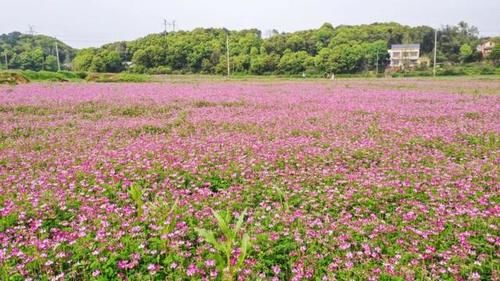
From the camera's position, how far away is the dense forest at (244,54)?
8819cm

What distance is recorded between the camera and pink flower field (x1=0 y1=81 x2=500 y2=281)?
10.8 feet

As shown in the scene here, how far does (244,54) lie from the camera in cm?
9444

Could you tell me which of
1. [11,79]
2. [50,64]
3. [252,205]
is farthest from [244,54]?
[252,205]

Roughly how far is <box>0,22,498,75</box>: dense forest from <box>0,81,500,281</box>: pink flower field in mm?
77987

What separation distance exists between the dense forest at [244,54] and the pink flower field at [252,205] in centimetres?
7799

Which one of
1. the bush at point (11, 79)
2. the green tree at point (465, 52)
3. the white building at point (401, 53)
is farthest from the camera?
the white building at point (401, 53)

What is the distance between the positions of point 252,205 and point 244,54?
92.6 metres

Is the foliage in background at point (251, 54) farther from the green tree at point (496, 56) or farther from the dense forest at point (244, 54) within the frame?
the green tree at point (496, 56)

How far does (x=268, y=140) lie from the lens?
830 centimetres

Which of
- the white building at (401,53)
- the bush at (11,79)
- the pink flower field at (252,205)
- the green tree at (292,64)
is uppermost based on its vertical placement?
the white building at (401,53)

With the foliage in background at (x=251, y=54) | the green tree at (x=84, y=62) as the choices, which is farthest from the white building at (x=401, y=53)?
the green tree at (x=84, y=62)

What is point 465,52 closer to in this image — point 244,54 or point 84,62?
point 244,54

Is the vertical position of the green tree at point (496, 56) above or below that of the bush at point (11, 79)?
above

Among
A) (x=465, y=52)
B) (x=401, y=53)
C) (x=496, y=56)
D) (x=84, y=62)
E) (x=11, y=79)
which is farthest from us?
(x=401, y=53)
